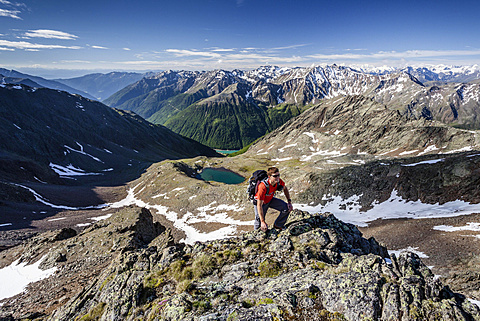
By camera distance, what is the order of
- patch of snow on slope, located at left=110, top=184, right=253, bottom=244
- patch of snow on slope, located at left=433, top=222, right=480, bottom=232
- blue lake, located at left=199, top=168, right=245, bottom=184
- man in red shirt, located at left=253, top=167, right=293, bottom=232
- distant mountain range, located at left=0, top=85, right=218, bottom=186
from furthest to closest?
1. blue lake, located at left=199, top=168, right=245, bottom=184
2. distant mountain range, located at left=0, top=85, right=218, bottom=186
3. patch of snow on slope, located at left=110, top=184, right=253, bottom=244
4. patch of snow on slope, located at left=433, top=222, right=480, bottom=232
5. man in red shirt, located at left=253, top=167, right=293, bottom=232

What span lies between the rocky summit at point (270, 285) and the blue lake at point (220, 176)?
109 metres

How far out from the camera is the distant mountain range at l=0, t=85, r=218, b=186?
10556cm

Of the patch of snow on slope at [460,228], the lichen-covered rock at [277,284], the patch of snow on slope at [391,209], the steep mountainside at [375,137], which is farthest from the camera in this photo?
the steep mountainside at [375,137]

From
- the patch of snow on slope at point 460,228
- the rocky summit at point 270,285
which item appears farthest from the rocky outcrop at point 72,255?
the patch of snow on slope at point 460,228

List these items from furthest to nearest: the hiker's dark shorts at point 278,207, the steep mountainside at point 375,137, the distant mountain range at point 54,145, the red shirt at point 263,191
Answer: the steep mountainside at point 375,137
the distant mountain range at point 54,145
the hiker's dark shorts at point 278,207
the red shirt at point 263,191

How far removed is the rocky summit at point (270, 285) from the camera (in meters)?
8.99

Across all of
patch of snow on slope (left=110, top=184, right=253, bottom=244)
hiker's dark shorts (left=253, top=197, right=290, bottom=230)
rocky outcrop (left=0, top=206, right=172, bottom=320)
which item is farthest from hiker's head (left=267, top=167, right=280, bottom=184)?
patch of snow on slope (left=110, top=184, right=253, bottom=244)

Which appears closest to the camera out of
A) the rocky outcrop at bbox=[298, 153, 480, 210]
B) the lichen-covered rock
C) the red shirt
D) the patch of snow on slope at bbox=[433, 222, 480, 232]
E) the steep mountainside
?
the lichen-covered rock

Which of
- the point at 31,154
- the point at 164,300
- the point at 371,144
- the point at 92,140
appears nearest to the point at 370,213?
the point at 164,300

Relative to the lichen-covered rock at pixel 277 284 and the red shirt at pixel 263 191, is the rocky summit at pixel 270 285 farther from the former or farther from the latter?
the red shirt at pixel 263 191

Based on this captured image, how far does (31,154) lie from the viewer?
4882 inches

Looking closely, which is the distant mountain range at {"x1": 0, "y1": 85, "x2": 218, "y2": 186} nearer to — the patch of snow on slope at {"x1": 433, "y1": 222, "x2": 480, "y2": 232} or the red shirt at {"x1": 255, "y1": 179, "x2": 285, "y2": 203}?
the red shirt at {"x1": 255, "y1": 179, "x2": 285, "y2": 203}

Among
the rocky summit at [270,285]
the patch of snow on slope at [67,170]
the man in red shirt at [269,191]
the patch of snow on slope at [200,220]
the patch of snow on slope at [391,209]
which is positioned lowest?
the patch of snow on slope at [67,170]

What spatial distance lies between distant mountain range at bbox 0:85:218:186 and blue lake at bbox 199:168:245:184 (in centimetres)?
4193
